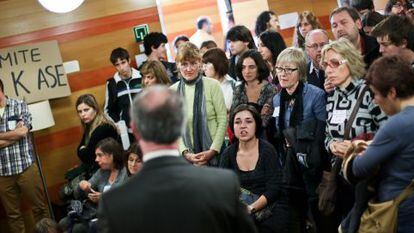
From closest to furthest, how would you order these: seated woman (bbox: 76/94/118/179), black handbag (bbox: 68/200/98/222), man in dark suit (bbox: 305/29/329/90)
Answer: man in dark suit (bbox: 305/29/329/90), black handbag (bbox: 68/200/98/222), seated woman (bbox: 76/94/118/179)

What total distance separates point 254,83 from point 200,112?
0.52 meters

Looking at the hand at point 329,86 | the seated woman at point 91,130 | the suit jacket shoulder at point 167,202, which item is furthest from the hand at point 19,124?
the suit jacket shoulder at point 167,202

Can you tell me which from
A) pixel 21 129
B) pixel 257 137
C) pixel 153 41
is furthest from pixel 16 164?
pixel 257 137

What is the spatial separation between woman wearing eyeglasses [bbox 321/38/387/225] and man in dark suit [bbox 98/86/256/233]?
1.49 metres

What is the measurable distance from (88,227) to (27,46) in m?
2.49

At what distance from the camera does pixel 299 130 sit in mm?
3697

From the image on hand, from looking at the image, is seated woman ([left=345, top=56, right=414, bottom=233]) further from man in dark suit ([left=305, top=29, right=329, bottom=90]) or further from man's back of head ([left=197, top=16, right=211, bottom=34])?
man's back of head ([left=197, top=16, right=211, bottom=34])

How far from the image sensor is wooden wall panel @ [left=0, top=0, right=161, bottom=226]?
6.29m

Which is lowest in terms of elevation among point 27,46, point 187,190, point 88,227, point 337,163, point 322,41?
point 88,227

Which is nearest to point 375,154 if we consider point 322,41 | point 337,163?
point 337,163

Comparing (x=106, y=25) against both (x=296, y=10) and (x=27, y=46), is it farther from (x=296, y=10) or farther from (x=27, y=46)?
(x=296, y=10)

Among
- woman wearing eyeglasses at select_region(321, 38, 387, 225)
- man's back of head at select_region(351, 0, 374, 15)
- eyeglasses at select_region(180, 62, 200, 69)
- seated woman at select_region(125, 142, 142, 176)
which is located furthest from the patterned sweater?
man's back of head at select_region(351, 0, 374, 15)

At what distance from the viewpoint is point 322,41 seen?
4375mm

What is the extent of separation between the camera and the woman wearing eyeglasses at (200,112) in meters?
4.29
